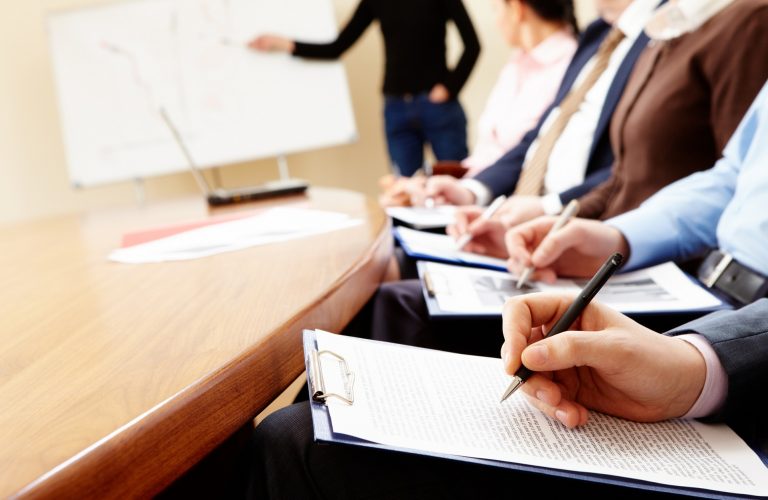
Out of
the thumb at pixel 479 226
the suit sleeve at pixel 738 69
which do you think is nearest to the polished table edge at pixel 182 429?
the thumb at pixel 479 226

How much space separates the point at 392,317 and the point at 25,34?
331 cm

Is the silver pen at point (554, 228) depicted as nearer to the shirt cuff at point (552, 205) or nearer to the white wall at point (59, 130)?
the shirt cuff at point (552, 205)

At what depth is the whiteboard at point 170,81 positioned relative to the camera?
3.01 metres

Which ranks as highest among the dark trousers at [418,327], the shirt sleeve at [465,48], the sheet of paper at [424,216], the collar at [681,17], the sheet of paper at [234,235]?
the shirt sleeve at [465,48]

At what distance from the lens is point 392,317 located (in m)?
0.87

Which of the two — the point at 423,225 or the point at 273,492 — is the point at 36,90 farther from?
the point at 273,492

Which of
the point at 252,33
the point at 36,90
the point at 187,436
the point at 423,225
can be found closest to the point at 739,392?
the point at 187,436

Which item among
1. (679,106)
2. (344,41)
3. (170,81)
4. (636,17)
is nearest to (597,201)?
(679,106)

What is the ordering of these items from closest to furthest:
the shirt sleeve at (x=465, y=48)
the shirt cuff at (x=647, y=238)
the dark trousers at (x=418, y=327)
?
the dark trousers at (x=418, y=327) → the shirt cuff at (x=647, y=238) → the shirt sleeve at (x=465, y=48)

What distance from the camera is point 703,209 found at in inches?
35.9

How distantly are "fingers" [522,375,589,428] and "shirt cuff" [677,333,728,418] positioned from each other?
9cm

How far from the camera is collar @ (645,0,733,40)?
3.30 ft

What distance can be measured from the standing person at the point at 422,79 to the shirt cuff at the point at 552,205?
1638 millimetres

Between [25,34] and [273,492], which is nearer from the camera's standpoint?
[273,492]
